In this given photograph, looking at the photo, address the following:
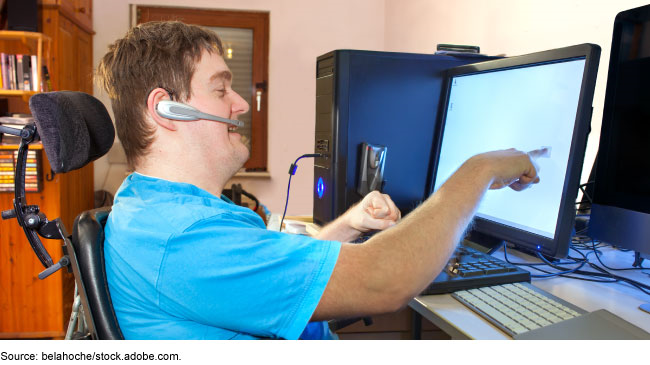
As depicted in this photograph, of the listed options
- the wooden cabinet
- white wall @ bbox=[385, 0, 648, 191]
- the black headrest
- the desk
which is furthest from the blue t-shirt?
the wooden cabinet

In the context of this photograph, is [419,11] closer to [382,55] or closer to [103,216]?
[382,55]

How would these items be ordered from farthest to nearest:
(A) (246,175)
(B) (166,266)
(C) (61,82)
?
(A) (246,175)
(C) (61,82)
(B) (166,266)

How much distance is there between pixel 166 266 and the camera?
2.04ft

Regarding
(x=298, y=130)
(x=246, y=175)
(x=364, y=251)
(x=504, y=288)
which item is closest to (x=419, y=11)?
(x=298, y=130)

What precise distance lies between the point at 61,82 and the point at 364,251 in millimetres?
2806

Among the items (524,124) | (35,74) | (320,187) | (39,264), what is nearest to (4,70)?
(35,74)

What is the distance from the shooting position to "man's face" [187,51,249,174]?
33.0 inches

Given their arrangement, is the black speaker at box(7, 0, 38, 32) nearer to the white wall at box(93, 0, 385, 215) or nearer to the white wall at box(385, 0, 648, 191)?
the white wall at box(93, 0, 385, 215)

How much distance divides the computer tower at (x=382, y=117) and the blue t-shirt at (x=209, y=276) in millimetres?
701

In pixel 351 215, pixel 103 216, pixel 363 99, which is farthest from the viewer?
pixel 363 99

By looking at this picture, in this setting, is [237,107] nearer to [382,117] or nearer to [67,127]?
[67,127]

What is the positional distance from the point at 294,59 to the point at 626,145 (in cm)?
293

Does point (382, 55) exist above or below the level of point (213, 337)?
above

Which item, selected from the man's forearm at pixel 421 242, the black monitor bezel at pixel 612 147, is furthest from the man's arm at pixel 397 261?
the black monitor bezel at pixel 612 147
